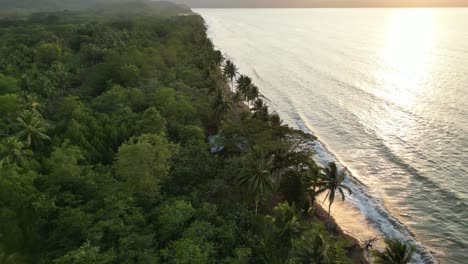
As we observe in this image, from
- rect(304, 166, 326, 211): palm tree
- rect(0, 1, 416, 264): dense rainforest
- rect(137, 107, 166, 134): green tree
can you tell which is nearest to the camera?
rect(0, 1, 416, 264): dense rainforest

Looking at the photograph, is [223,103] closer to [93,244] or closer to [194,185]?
[194,185]

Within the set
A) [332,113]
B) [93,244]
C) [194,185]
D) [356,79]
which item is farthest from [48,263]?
[356,79]

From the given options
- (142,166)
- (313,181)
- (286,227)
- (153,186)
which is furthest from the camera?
(313,181)

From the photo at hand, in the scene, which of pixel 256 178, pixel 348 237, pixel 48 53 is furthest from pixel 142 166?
pixel 48 53

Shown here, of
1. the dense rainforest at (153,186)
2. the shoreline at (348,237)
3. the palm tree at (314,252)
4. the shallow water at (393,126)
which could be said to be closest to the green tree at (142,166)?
the dense rainforest at (153,186)

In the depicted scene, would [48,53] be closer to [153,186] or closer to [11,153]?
[11,153]

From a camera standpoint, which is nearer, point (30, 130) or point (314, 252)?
point (314, 252)

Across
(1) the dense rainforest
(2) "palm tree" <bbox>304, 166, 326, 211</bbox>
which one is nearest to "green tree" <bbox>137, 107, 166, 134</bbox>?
(1) the dense rainforest

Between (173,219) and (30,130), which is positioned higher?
(30,130)

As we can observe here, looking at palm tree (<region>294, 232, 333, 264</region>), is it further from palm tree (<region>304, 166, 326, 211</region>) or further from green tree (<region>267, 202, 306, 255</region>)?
palm tree (<region>304, 166, 326, 211</region>)
